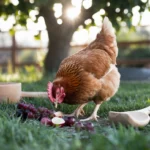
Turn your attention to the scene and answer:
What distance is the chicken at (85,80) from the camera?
114 inches

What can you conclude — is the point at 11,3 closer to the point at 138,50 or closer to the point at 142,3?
the point at 142,3

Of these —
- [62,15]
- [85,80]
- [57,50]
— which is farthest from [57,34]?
[85,80]

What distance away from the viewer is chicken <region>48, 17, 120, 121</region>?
2.89 m

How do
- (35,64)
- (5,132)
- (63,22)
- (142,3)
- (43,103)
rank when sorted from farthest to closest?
(35,64), (63,22), (142,3), (43,103), (5,132)

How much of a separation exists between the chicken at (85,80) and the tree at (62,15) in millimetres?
2160

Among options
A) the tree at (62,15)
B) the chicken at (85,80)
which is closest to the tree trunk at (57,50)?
the tree at (62,15)

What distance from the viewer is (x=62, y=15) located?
6.24 meters

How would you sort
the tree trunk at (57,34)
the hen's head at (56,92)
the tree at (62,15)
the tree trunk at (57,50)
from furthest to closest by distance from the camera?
the tree trunk at (57,50)
the tree trunk at (57,34)
the tree at (62,15)
the hen's head at (56,92)

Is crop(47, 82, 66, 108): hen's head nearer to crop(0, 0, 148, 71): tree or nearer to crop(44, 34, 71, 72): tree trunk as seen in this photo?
crop(0, 0, 148, 71): tree

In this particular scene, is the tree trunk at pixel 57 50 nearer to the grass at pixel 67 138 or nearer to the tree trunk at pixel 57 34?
the tree trunk at pixel 57 34

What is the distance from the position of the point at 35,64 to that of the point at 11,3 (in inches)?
158

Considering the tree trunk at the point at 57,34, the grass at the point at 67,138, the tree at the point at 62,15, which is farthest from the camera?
the tree trunk at the point at 57,34

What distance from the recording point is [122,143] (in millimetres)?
1691

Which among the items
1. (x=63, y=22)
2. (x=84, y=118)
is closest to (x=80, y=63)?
(x=84, y=118)
